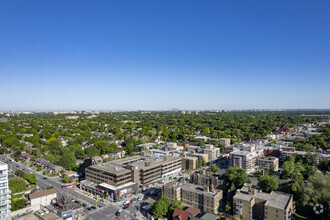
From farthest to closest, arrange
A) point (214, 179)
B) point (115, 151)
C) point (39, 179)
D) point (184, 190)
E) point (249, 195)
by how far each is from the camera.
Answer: point (115, 151) → point (39, 179) → point (214, 179) → point (184, 190) → point (249, 195)

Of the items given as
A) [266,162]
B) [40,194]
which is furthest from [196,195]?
[266,162]

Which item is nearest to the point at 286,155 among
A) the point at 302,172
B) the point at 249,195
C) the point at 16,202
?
the point at 302,172

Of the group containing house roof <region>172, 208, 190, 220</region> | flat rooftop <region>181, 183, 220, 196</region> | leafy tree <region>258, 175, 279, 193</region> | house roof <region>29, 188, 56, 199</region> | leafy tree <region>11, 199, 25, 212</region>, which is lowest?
leafy tree <region>11, 199, 25, 212</region>

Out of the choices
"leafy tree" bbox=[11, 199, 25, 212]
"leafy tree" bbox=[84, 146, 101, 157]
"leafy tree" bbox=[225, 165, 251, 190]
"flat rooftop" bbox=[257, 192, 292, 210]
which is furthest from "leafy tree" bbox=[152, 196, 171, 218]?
"leafy tree" bbox=[84, 146, 101, 157]

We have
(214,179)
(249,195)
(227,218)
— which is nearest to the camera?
(227,218)

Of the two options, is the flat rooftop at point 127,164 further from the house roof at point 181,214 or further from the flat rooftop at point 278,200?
the flat rooftop at point 278,200

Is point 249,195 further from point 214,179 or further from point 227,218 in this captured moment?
point 214,179

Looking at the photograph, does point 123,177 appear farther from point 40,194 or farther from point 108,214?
point 40,194

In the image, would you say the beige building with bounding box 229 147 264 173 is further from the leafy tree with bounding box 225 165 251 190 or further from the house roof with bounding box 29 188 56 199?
the house roof with bounding box 29 188 56 199
